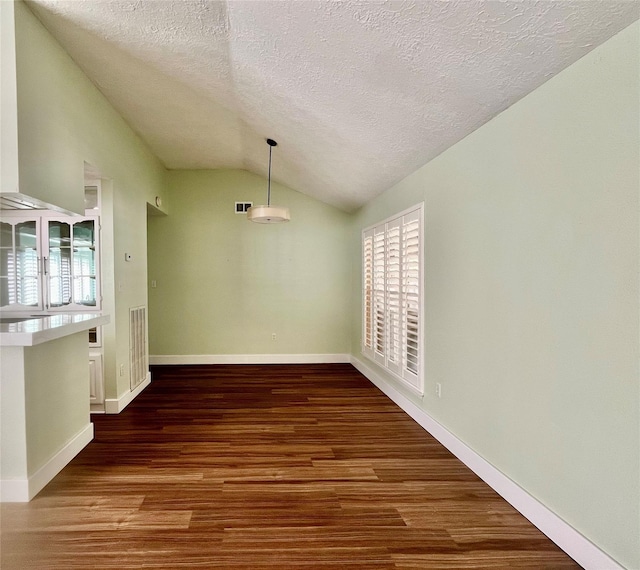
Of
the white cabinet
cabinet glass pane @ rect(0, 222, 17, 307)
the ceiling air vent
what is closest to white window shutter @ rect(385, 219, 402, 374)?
the ceiling air vent

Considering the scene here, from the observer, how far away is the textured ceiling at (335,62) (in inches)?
69.1

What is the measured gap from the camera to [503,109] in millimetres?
2299

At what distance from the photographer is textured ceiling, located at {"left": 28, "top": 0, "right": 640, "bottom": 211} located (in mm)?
1755

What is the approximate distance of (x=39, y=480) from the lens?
241cm

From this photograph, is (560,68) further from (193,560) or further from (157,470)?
(157,470)

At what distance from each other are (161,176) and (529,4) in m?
5.09

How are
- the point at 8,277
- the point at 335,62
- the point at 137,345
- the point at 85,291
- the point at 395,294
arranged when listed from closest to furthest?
the point at 335,62 < the point at 8,277 < the point at 85,291 < the point at 395,294 < the point at 137,345

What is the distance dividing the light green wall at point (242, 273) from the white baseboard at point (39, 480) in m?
3.05

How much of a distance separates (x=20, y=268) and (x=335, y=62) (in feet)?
8.85

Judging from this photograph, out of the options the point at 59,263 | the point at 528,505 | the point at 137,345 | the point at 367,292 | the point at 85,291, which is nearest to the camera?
the point at 528,505

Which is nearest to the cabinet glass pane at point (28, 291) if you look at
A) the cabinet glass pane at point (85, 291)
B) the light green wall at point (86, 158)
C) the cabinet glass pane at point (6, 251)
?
the cabinet glass pane at point (6, 251)

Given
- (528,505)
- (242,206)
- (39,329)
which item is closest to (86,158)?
(39,329)

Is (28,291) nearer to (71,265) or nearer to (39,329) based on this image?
(71,265)

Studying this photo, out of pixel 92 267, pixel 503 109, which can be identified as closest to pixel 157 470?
pixel 92 267
